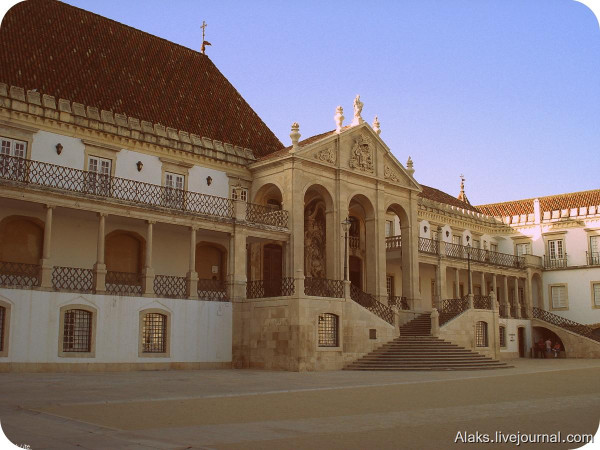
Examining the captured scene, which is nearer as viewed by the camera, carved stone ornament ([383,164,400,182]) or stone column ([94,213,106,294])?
stone column ([94,213,106,294])

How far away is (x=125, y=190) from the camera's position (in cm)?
2495

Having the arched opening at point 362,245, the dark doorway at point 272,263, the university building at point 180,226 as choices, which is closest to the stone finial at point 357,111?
the university building at point 180,226

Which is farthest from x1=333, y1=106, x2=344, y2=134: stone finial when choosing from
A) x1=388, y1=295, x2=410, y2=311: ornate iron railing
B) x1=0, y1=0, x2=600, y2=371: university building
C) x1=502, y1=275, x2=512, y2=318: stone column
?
x1=502, y1=275, x2=512, y2=318: stone column

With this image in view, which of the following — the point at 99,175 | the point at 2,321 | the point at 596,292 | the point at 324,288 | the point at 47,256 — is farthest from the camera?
the point at 596,292

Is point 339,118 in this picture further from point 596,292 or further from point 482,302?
point 596,292

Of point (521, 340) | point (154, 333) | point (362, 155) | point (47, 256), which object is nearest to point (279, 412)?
point (47, 256)

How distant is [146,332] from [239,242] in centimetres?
516

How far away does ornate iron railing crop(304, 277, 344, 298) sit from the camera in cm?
2694

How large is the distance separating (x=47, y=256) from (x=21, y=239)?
227 centimetres

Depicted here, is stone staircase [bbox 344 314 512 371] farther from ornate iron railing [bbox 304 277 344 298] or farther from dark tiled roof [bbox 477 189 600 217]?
dark tiled roof [bbox 477 189 600 217]

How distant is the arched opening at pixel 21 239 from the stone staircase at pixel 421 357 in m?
11.9

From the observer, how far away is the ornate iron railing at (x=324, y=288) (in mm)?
26938

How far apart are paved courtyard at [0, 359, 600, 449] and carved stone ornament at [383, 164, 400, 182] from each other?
55.2 ft

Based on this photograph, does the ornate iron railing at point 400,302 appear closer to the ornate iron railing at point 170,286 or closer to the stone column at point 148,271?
the ornate iron railing at point 170,286
